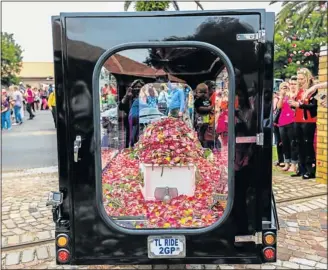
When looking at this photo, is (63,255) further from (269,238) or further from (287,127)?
(287,127)

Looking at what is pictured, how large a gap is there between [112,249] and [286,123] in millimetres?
5100

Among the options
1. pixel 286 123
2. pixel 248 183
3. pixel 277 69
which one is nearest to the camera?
pixel 248 183

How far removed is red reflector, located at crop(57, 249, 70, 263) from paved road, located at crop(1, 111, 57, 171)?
575 cm

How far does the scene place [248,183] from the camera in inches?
91.7

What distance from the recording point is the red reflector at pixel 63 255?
7.96ft

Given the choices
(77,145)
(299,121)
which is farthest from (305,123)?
(77,145)

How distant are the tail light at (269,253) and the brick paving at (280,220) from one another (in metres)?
0.96

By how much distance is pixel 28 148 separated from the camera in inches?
396

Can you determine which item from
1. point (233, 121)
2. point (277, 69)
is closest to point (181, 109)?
point (233, 121)

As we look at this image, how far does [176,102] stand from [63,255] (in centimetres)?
146

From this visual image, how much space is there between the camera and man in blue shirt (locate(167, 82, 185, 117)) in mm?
3030

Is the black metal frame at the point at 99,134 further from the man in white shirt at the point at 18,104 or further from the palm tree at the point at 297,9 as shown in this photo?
the palm tree at the point at 297,9

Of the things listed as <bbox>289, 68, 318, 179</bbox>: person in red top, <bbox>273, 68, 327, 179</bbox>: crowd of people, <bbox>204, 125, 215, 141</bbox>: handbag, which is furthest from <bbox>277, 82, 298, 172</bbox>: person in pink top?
<bbox>204, 125, 215, 141</bbox>: handbag

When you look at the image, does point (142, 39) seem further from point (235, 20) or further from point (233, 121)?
point (233, 121)
